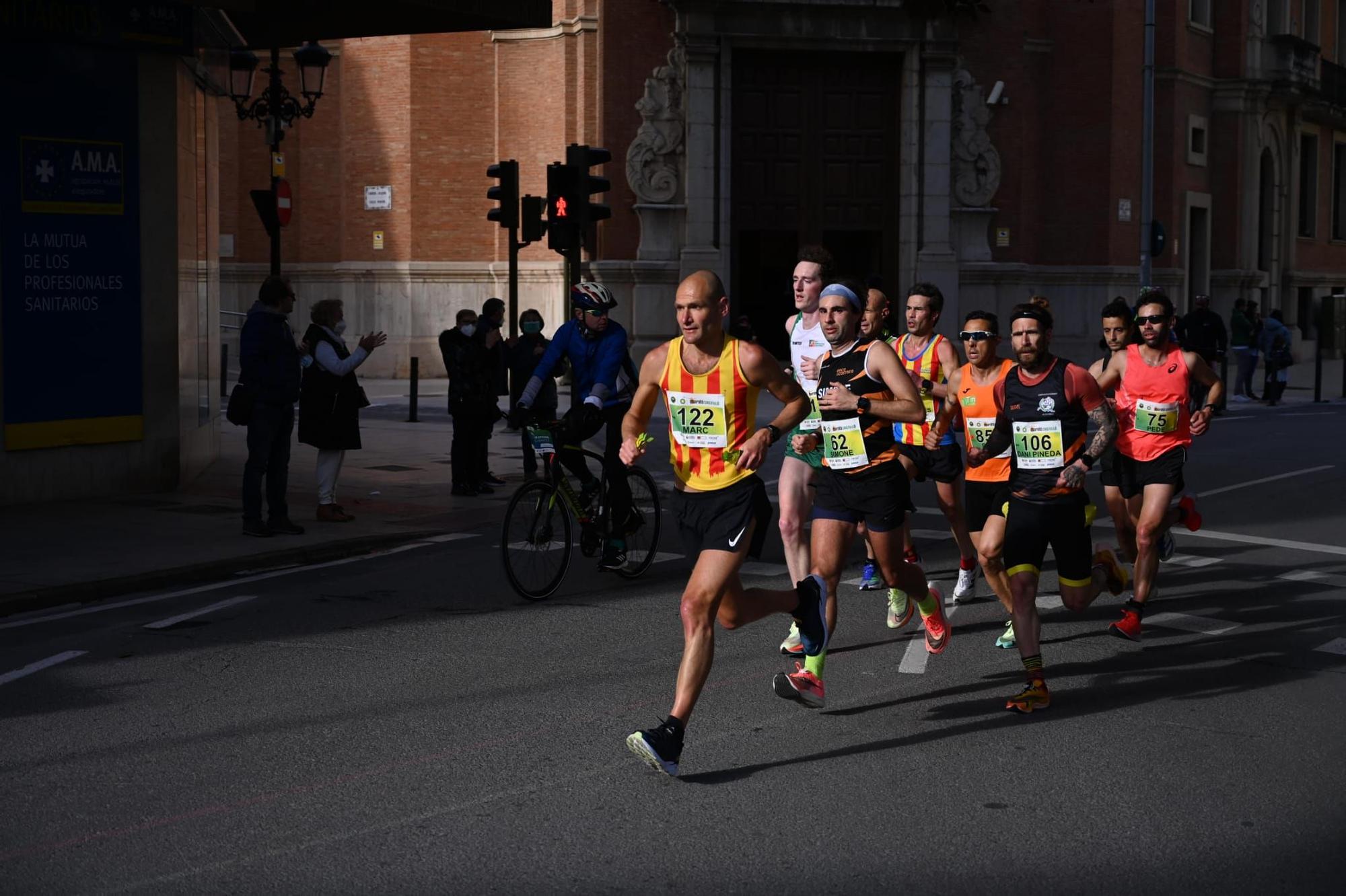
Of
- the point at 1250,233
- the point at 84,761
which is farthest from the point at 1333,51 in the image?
the point at 84,761

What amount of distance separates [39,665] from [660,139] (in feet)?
78.0

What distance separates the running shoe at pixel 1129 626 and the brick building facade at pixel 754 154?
22112 millimetres

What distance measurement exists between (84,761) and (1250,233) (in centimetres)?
3728

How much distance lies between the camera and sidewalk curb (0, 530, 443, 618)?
9.74m

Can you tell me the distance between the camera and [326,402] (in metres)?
13.1

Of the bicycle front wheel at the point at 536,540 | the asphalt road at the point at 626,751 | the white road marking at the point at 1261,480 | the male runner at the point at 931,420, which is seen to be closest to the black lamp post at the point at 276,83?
the bicycle front wheel at the point at 536,540

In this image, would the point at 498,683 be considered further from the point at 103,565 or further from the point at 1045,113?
the point at 1045,113

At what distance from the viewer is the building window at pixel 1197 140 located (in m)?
37.5

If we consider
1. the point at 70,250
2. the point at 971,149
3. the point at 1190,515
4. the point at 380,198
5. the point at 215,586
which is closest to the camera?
the point at 1190,515

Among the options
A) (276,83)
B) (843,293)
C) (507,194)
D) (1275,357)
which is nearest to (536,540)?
(843,293)

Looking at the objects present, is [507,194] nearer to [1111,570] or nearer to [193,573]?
[193,573]

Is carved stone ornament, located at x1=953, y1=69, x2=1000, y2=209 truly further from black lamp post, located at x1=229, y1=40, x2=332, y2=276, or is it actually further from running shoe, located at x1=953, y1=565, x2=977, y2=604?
running shoe, located at x1=953, y1=565, x2=977, y2=604

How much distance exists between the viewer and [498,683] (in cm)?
767

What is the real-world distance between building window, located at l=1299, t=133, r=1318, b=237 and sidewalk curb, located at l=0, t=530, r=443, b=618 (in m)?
39.0
